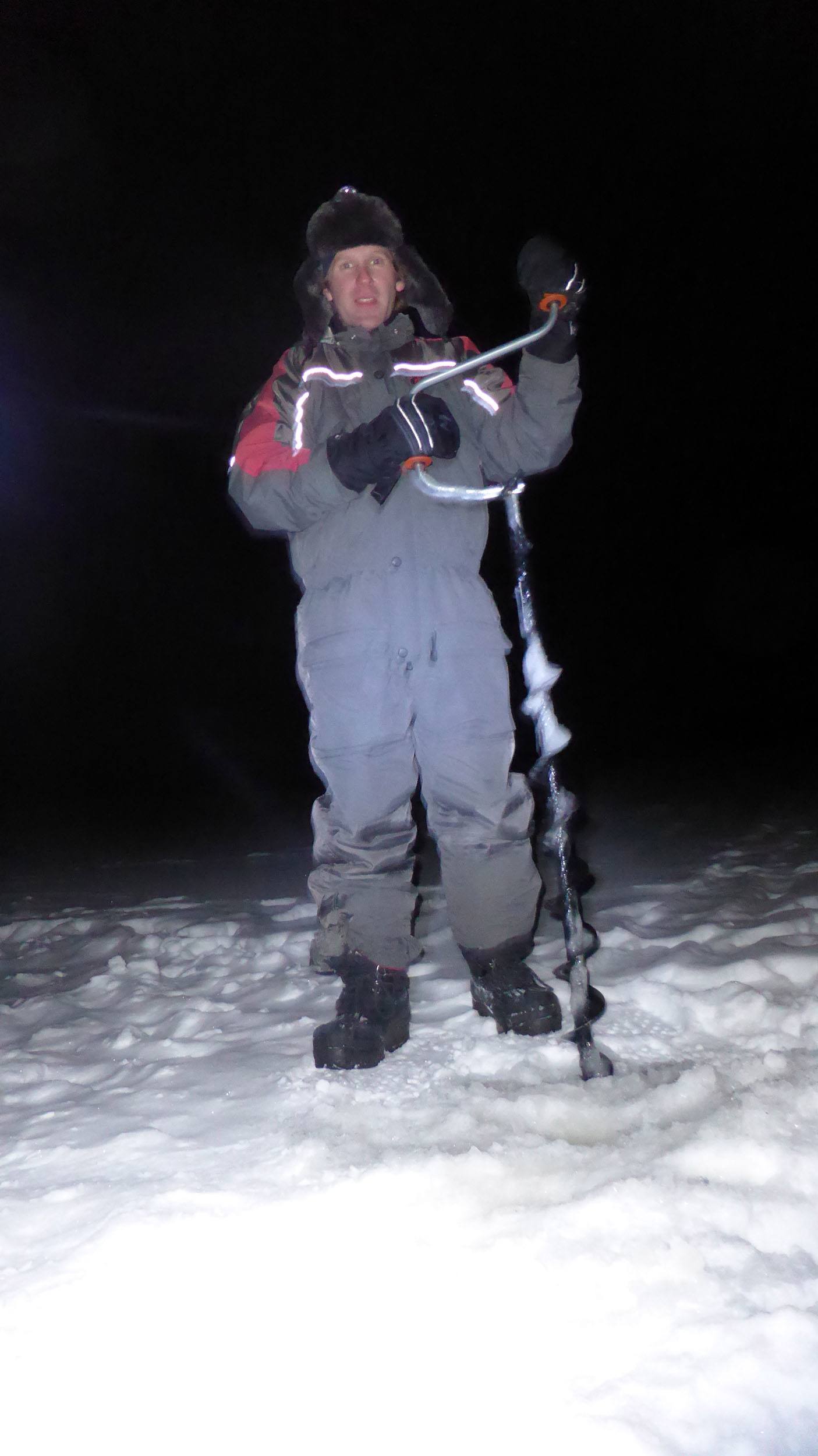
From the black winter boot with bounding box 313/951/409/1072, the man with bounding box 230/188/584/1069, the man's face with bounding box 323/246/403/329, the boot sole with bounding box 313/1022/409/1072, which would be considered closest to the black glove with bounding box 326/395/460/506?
the man with bounding box 230/188/584/1069

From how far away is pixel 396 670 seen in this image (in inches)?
87.7

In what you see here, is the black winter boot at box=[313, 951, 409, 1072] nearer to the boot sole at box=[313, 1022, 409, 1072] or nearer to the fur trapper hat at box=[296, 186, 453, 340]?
the boot sole at box=[313, 1022, 409, 1072]

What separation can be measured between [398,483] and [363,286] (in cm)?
67

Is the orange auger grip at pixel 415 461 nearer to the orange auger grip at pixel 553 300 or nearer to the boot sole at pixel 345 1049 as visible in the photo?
the orange auger grip at pixel 553 300

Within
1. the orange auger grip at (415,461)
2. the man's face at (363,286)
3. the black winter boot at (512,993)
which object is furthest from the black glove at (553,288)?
the black winter boot at (512,993)

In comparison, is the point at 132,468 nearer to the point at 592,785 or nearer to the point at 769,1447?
the point at 592,785

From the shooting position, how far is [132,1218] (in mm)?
1477

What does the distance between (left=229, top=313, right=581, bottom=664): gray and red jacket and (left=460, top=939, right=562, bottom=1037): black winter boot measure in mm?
894

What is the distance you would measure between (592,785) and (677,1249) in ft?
24.9

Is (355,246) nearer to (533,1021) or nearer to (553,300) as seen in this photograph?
(553,300)

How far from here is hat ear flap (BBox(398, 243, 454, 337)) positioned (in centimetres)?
260

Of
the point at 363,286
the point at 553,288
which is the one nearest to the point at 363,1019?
the point at 553,288

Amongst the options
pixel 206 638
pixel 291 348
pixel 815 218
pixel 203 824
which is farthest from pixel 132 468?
pixel 291 348

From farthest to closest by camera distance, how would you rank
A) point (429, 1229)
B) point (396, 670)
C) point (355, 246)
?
point (355, 246)
point (396, 670)
point (429, 1229)
